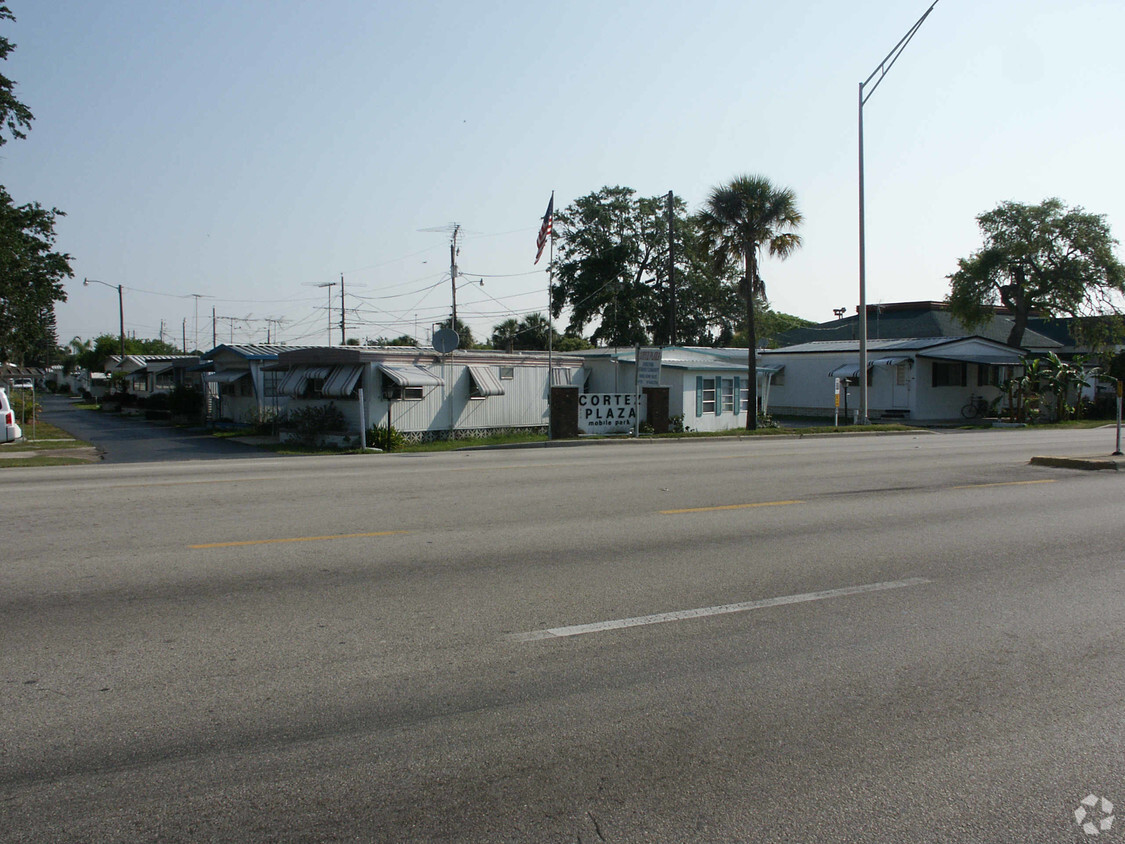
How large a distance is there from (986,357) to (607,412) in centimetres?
2448

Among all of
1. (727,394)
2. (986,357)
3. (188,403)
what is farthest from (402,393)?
(986,357)

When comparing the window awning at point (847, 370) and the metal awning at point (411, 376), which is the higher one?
the window awning at point (847, 370)

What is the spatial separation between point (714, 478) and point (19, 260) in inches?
1080

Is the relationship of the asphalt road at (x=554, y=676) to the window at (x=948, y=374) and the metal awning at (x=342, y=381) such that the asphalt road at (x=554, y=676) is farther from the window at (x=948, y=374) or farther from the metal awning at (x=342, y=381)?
the window at (x=948, y=374)

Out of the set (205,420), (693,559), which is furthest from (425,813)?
(205,420)

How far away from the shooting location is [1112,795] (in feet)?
12.7

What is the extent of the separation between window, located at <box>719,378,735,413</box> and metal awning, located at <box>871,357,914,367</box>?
11768 mm

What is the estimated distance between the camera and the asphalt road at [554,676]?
12.1 ft

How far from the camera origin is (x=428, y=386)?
27.1 meters

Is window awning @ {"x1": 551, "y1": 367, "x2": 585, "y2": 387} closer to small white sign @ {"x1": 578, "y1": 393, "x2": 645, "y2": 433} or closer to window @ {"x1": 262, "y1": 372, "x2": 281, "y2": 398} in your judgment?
small white sign @ {"x1": 578, "y1": 393, "x2": 645, "y2": 433}

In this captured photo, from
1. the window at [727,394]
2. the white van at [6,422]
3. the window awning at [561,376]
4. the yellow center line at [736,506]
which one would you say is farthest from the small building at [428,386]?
the yellow center line at [736,506]

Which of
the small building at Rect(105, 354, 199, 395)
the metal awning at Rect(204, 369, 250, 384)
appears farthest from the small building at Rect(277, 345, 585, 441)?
the small building at Rect(105, 354, 199, 395)

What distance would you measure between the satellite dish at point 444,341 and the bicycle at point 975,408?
2689 centimetres

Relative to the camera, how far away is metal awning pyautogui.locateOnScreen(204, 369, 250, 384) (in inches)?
1430
